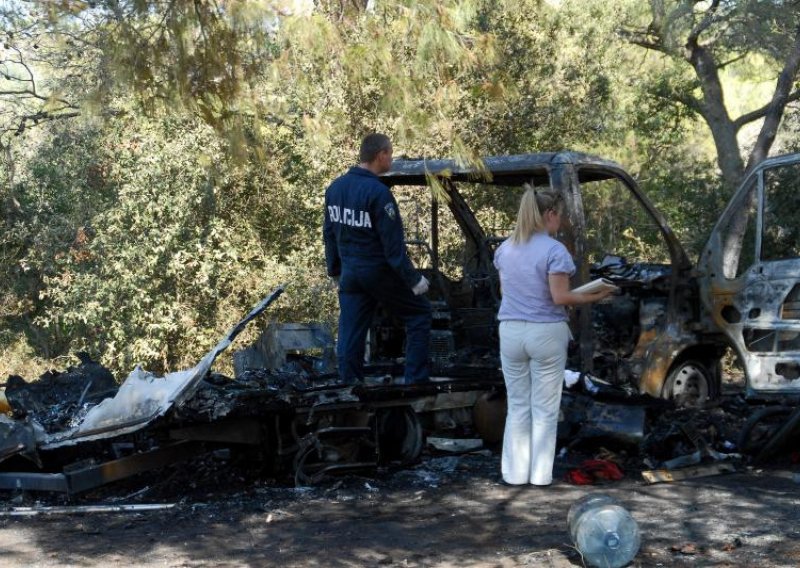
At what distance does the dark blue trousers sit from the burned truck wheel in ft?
0.82

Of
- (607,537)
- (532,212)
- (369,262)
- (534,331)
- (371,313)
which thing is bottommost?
(607,537)

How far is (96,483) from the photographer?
6.32 meters

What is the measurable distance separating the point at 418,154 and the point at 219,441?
316 inches

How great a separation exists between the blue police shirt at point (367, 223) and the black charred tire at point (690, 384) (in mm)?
2846

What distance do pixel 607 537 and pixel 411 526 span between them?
1.34 m

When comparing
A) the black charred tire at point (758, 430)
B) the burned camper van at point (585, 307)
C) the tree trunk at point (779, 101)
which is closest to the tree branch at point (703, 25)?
the tree trunk at point (779, 101)

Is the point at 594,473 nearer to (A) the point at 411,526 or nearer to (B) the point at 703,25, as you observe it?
(A) the point at 411,526

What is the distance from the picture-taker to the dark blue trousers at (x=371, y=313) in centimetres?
711

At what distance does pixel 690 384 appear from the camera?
8828 millimetres

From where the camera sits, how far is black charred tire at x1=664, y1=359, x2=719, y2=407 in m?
8.63

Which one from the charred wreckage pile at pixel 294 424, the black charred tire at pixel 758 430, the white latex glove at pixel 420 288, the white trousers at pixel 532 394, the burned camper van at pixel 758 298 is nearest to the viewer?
the white trousers at pixel 532 394

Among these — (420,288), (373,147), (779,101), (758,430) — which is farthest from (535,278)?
(779,101)

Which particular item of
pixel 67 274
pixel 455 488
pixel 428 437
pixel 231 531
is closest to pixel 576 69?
pixel 67 274

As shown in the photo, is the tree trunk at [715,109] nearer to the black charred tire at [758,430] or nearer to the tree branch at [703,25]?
the tree branch at [703,25]
